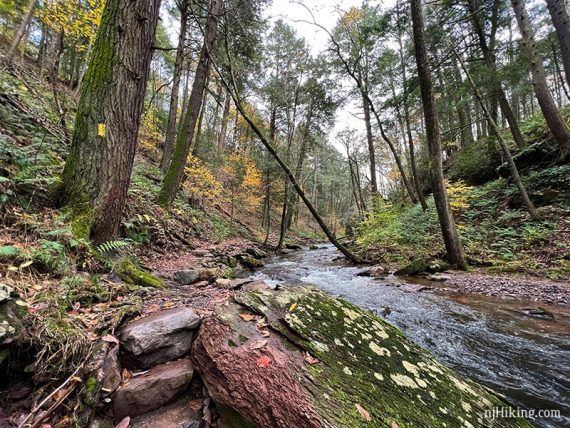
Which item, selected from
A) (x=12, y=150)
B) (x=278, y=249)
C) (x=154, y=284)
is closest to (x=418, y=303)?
(x=154, y=284)

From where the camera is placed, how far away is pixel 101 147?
3539 millimetres

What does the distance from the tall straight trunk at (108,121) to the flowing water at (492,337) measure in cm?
451

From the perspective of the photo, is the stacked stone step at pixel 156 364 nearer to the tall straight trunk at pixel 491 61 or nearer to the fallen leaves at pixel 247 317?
the fallen leaves at pixel 247 317

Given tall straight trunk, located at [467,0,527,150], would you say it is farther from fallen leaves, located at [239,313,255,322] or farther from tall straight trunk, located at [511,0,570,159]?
fallen leaves, located at [239,313,255,322]

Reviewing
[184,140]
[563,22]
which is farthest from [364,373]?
[563,22]

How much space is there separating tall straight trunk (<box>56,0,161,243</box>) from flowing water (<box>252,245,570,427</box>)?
451cm

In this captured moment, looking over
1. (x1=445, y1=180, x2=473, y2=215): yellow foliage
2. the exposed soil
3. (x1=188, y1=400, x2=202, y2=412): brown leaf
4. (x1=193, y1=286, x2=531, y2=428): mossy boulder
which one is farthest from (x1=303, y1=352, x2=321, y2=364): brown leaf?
(x1=445, y1=180, x2=473, y2=215): yellow foliage

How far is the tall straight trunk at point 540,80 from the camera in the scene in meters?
8.23

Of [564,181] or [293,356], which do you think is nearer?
[293,356]

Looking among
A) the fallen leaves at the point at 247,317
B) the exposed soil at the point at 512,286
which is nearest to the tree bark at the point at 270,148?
the exposed soil at the point at 512,286

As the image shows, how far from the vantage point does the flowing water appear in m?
2.64

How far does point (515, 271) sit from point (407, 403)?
6749 mm

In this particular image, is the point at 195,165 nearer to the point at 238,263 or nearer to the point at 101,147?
the point at 238,263

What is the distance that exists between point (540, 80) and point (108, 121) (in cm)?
1179
